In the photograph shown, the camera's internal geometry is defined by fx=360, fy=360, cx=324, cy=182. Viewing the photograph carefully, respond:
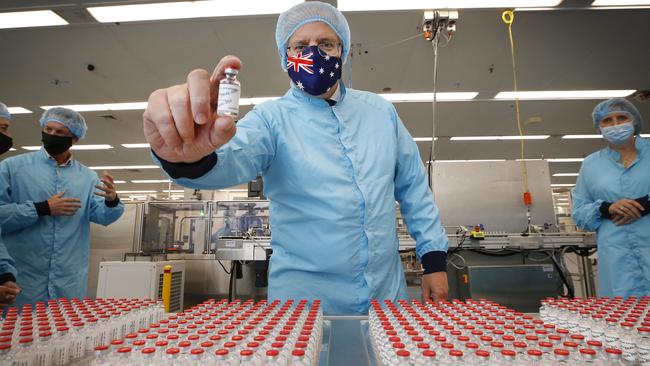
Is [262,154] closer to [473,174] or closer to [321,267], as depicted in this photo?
[321,267]

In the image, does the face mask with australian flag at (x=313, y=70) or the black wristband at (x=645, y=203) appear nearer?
the face mask with australian flag at (x=313, y=70)

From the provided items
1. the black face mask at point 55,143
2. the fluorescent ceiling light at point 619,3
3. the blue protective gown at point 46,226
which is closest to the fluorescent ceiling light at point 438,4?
the fluorescent ceiling light at point 619,3

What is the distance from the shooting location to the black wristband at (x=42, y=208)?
6.57 ft

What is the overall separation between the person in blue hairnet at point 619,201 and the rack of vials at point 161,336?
2113mm

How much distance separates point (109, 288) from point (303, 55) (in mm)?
3235

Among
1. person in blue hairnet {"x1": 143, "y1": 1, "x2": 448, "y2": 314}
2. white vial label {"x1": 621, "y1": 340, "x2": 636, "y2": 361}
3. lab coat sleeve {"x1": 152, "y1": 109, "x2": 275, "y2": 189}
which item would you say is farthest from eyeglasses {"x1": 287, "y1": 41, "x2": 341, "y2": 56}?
white vial label {"x1": 621, "y1": 340, "x2": 636, "y2": 361}

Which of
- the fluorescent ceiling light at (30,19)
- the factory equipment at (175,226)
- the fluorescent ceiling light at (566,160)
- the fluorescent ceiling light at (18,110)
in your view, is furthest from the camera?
the fluorescent ceiling light at (566,160)

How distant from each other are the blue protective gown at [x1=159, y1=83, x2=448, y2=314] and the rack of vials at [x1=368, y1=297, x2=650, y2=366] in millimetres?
221

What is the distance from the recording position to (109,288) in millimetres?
3395

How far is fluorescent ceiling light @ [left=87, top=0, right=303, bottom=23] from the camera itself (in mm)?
3502

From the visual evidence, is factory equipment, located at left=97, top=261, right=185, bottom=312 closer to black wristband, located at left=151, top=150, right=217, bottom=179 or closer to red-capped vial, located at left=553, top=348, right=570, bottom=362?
black wristband, located at left=151, top=150, right=217, bottom=179

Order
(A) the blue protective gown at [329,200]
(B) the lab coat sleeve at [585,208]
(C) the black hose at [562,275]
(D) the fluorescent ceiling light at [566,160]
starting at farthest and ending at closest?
(D) the fluorescent ceiling light at [566,160] → (C) the black hose at [562,275] → (B) the lab coat sleeve at [585,208] → (A) the blue protective gown at [329,200]

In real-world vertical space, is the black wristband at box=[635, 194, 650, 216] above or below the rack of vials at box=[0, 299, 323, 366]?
above

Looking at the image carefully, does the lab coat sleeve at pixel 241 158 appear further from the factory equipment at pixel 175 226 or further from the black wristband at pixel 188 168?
the factory equipment at pixel 175 226
